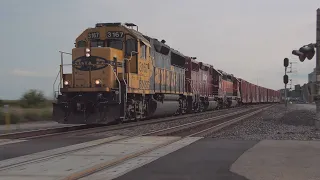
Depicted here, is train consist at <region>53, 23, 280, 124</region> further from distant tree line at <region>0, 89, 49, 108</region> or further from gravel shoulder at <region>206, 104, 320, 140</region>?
distant tree line at <region>0, 89, 49, 108</region>

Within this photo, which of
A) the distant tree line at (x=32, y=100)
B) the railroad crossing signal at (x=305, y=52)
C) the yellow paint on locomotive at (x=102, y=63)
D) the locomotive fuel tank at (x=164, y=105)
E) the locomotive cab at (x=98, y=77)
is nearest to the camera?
the railroad crossing signal at (x=305, y=52)

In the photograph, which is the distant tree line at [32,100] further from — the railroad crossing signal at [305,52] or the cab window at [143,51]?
the railroad crossing signal at [305,52]

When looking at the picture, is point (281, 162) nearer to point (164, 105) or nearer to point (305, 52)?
point (305, 52)

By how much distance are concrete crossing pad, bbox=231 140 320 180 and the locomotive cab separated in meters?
7.76

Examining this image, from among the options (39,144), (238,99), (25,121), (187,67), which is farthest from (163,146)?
(238,99)

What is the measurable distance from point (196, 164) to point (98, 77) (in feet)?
33.3

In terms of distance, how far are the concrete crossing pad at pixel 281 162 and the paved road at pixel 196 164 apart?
10.0 inches

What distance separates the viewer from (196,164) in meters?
7.84

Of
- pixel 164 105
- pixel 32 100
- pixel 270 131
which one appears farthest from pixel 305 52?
pixel 32 100

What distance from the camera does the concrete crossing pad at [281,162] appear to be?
681cm

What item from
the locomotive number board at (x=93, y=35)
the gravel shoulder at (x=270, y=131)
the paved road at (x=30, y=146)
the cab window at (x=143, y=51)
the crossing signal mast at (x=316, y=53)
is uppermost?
the locomotive number board at (x=93, y=35)

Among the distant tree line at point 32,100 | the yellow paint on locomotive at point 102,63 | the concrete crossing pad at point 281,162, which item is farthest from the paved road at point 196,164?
the distant tree line at point 32,100

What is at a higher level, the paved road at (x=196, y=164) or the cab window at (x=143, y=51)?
the cab window at (x=143, y=51)

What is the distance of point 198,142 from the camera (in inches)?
448
